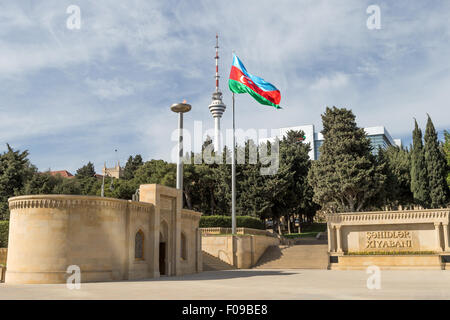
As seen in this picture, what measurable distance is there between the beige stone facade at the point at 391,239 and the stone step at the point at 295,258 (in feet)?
5.55

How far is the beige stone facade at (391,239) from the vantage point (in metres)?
33.1

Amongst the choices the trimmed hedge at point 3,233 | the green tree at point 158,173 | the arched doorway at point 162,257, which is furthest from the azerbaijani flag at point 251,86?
the green tree at point 158,173

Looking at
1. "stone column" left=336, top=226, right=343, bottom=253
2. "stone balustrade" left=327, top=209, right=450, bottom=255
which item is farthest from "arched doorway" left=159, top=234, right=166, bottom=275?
"stone column" left=336, top=226, right=343, bottom=253

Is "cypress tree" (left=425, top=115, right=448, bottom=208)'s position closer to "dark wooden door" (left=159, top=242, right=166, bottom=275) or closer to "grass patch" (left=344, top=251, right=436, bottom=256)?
"grass patch" (left=344, top=251, right=436, bottom=256)

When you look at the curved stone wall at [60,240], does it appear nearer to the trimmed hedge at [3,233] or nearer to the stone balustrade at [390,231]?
the trimmed hedge at [3,233]

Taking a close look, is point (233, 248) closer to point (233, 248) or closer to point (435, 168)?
point (233, 248)

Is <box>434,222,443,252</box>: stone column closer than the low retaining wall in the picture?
Yes

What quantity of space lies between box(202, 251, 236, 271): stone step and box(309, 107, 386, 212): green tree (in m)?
15.6

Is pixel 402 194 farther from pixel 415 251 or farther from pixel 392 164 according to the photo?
pixel 415 251

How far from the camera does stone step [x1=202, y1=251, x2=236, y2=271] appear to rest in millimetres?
33987

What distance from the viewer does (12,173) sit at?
153 ft

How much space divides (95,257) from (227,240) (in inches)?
655
